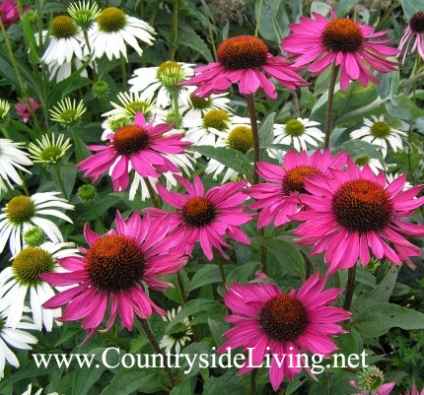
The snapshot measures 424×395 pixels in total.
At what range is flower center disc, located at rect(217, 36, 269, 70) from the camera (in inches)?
40.9

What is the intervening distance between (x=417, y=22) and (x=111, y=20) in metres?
0.89

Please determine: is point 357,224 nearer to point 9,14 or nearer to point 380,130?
point 380,130

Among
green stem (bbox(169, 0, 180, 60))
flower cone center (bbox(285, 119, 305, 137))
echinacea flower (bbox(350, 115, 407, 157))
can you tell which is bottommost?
echinacea flower (bbox(350, 115, 407, 157))

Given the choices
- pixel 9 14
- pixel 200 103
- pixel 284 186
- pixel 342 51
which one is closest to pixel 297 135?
pixel 200 103

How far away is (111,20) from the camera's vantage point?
1776mm

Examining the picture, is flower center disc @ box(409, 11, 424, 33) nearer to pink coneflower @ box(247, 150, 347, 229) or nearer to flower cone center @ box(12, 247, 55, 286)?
pink coneflower @ box(247, 150, 347, 229)

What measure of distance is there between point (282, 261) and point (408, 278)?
22.9 inches

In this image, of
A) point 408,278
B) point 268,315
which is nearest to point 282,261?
point 268,315

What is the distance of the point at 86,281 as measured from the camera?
0.81 m

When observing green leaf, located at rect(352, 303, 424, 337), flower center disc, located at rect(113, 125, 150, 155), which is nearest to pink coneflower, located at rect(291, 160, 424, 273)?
green leaf, located at rect(352, 303, 424, 337)

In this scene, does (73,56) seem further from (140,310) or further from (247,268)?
(140,310)

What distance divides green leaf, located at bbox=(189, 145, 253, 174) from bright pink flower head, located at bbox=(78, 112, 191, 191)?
0.15 feet

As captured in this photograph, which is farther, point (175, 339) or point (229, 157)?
point (175, 339)

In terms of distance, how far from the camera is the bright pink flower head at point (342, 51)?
108 centimetres
